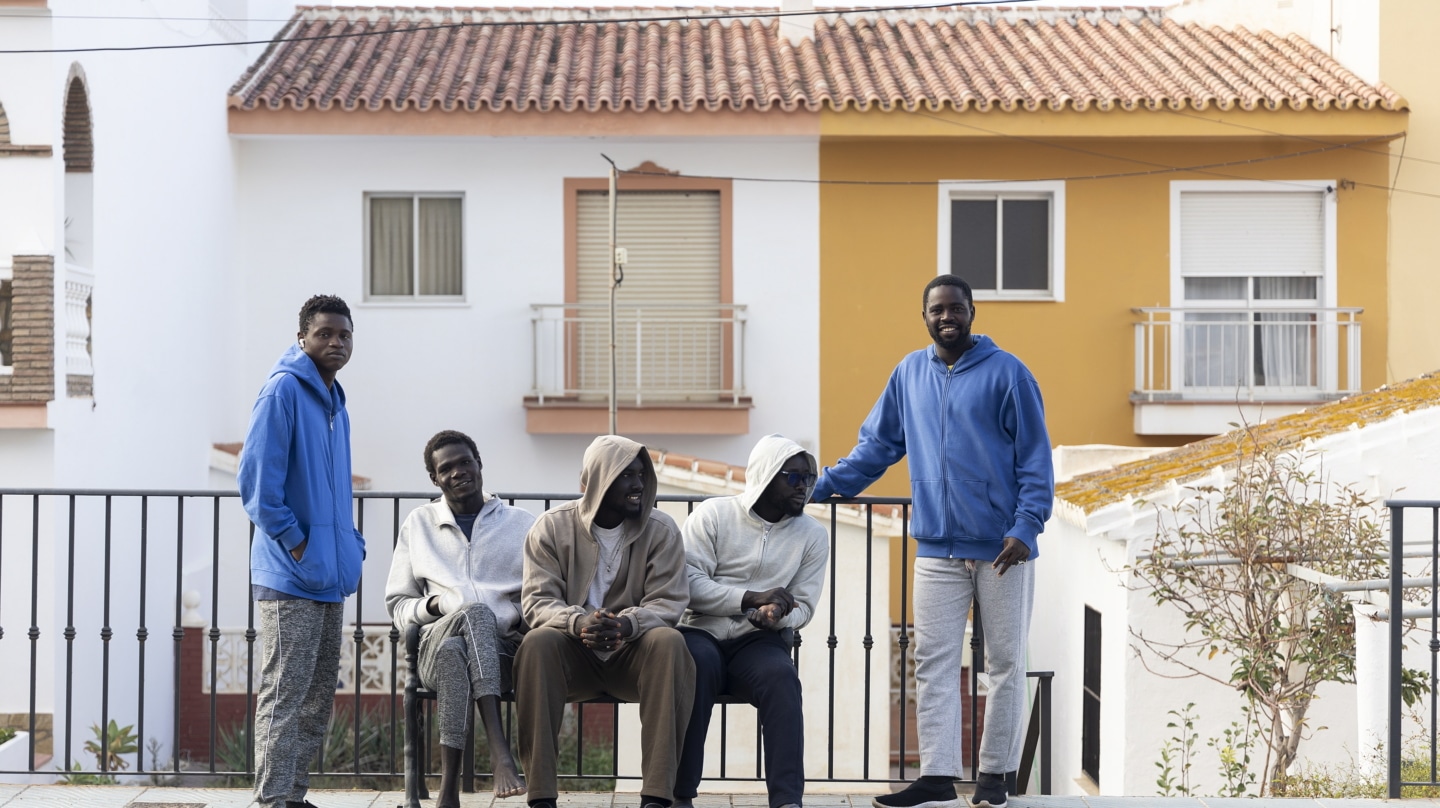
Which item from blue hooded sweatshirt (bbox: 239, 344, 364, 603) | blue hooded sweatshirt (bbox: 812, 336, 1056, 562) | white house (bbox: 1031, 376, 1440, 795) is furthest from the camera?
white house (bbox: 1031, 376, 1440, 795)

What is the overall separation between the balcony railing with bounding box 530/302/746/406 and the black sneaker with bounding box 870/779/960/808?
10627 millimetres

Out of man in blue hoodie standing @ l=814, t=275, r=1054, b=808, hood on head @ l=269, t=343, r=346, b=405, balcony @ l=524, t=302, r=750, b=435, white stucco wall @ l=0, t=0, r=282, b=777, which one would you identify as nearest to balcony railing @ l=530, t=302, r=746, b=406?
balcony @ l=524, t=302, r=750, b=435

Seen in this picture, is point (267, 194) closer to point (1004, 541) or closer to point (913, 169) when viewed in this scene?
point (913, 169)

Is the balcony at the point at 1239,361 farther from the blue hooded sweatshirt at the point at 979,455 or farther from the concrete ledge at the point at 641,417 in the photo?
the blue hooded sweatshirt at the point at 979,455

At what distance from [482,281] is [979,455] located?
37.9 feet

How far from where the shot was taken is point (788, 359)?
15695 millimetres

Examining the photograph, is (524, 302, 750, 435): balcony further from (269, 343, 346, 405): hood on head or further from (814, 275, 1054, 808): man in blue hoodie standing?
(269, 343, 346, 405): hood on head

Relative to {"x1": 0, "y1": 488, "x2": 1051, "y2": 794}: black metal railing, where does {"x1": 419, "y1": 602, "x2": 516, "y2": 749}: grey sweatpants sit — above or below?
above

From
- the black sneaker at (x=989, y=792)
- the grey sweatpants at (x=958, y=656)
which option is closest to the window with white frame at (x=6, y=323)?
the grey sweatpants at (x=958, y=656)

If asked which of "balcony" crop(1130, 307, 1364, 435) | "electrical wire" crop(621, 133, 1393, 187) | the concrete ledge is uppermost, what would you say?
"electrical wire" crop(621, 133, 1393, 187)

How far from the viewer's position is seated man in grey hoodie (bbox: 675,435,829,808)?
453 cm

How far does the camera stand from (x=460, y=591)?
4668 millimetres

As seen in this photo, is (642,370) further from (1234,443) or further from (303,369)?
(303,369)

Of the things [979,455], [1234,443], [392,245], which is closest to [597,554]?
[979,455]
